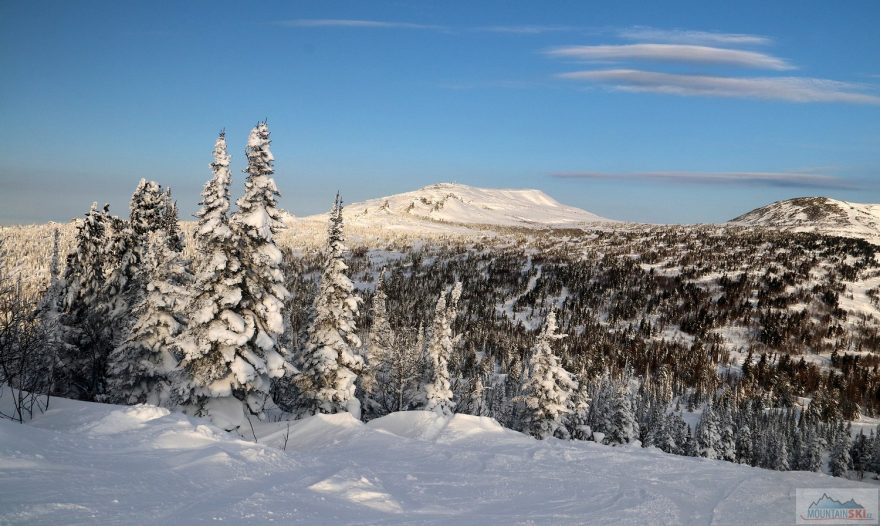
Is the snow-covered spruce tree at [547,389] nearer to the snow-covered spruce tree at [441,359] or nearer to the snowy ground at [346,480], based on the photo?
the snow-covered spruce tree at [441,359]

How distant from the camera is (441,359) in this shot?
38219 mm

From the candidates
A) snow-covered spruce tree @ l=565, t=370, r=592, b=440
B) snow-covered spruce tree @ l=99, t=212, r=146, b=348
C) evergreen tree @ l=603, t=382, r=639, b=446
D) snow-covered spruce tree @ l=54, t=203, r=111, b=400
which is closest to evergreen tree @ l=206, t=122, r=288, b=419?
snow-covered spruce tree @ l=99, t=212, r=146, b=348

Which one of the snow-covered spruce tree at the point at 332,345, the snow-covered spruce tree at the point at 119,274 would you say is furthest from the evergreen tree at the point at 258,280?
the snow-covered spruce tree at the point at 119,274

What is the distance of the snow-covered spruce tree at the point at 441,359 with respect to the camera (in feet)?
122

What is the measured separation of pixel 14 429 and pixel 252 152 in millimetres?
14086

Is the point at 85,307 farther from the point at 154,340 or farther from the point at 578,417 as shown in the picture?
the point at 578,417

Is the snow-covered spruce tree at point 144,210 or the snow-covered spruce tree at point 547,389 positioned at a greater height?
the snow-covered spruce tree at point 144,210

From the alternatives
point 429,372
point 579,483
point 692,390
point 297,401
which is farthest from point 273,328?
point 692,390

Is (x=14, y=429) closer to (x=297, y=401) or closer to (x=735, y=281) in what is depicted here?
(x=297, y=401)

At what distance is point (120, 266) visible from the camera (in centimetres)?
3133

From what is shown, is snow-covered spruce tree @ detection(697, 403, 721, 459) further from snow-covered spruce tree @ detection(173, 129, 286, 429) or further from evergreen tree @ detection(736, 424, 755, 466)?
snow-covered spruce tree @ detection(173, 129, 286, 429)

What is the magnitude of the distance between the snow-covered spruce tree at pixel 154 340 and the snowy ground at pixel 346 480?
1283cm

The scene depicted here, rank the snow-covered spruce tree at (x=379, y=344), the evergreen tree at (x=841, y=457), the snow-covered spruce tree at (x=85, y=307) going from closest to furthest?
the snow-covered spruce tree at (x=85, y=307)
the snow-covered spruce tree at (x=379, y=344)
the evergreen tree at (x=841, y=457)

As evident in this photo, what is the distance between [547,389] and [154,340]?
24024mm
